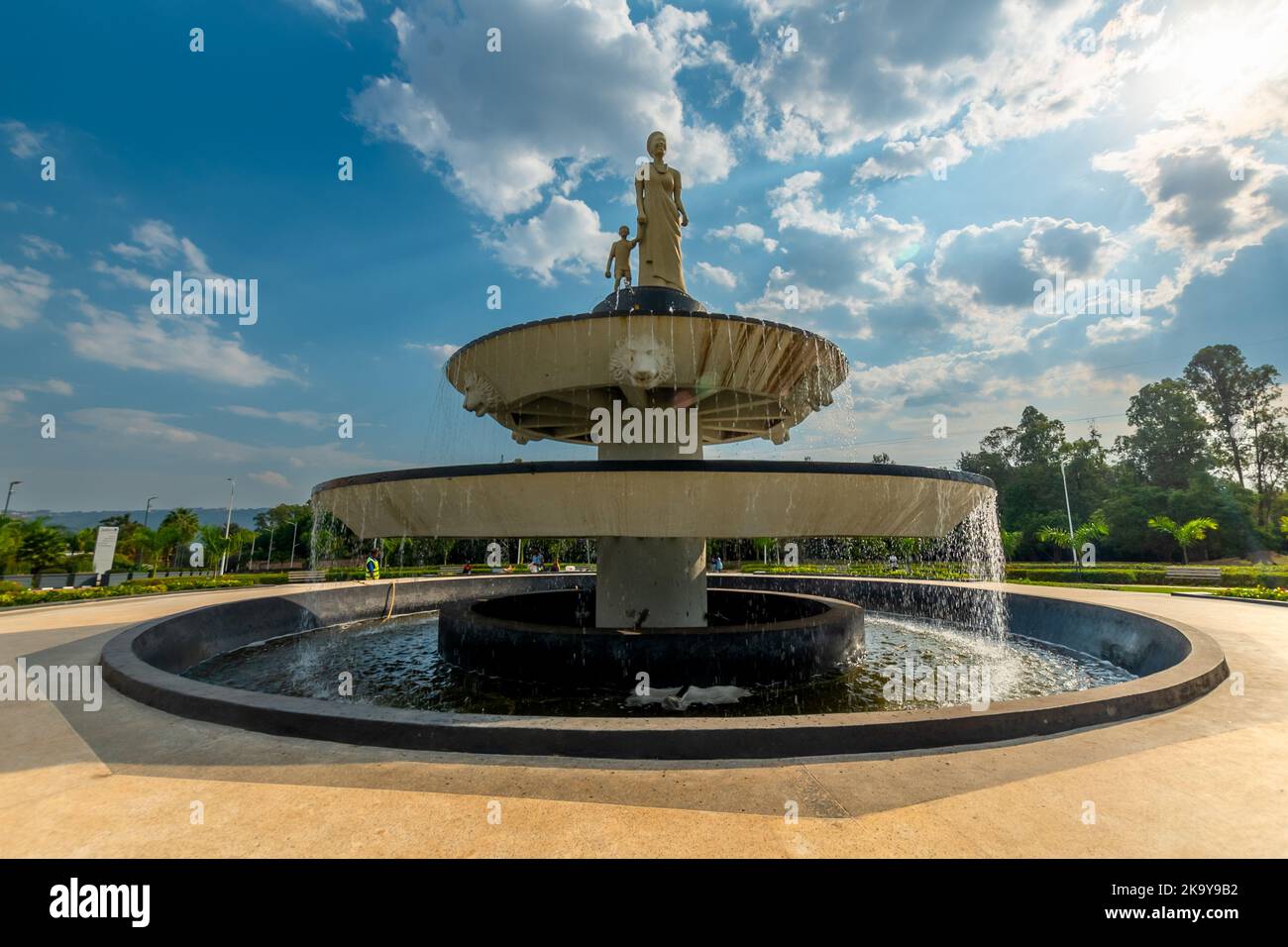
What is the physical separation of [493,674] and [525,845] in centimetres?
500

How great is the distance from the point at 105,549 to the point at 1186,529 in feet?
213

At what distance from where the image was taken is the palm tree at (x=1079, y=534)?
47.5 metres

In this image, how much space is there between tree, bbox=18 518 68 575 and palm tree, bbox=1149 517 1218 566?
266 feet

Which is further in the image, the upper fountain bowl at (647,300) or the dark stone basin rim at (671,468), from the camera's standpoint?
the upper fountain bowl at (647,300)

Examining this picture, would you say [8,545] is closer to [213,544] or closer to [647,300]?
[213,544]

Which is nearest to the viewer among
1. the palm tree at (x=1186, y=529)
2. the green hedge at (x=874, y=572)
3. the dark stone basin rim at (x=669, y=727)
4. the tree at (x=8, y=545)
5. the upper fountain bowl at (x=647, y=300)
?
the dark stone basin rim at (x=669, y=727)

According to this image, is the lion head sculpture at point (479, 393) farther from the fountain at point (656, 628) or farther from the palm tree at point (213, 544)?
the palm tree at point (213, 544)

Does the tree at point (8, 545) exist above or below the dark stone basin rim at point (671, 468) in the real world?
below

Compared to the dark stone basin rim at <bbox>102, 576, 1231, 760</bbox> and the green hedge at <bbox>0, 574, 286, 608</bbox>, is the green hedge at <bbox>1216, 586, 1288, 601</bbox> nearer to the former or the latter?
the dark stone basin rim at <bbox>102, 576, 1231, 760</bbox>

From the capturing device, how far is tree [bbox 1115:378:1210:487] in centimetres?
5591

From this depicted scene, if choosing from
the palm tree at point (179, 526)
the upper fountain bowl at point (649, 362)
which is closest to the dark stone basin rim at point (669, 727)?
the upper fountain bowl at point (649, 362)

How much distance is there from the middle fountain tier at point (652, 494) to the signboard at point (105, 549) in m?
22.8
